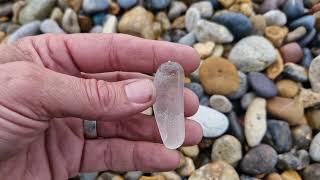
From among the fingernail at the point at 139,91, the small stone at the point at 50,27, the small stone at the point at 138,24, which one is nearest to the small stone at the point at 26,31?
→ the small stone at the point at 50,27

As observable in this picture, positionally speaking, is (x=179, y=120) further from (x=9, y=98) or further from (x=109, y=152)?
(x=9, y=98)

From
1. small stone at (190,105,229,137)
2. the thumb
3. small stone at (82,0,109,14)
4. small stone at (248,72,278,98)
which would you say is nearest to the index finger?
the thumb

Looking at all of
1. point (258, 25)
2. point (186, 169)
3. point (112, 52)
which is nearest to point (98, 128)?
point (112, 52)

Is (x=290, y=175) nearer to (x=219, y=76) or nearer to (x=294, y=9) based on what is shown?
(x=219, y=76)

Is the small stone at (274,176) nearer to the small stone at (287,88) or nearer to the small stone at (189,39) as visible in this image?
the small stone at (287,88)

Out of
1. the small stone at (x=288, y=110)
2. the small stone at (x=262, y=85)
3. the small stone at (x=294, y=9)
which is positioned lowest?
the small stone at (x=288, y=110)

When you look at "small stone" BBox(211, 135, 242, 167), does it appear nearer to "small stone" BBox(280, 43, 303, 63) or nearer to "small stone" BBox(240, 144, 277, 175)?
"small stone" BBox(240, 144, 277, 175)
